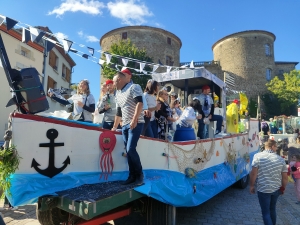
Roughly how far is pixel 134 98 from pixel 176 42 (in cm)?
3281

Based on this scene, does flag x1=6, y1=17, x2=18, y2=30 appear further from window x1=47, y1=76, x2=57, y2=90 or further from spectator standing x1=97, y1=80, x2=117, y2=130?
window x1=47, y1=76, x2=57, y2=90

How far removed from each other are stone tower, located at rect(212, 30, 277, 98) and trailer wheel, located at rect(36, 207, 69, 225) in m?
39.3

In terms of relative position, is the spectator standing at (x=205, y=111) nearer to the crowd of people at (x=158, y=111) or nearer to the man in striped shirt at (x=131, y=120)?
the crowd of people at (x=158, y=111)

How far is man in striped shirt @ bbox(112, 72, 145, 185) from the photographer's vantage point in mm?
3080

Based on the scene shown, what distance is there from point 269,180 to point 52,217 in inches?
123

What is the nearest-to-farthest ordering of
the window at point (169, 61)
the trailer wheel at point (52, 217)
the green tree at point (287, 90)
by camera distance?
the trailer wheel at point (52, 217) < the window at point (169, 61) < the green tree at point (287, 90)

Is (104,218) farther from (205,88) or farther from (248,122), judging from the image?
(248,122)

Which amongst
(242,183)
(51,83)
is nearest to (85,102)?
(242,183)

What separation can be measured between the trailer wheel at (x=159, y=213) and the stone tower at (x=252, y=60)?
3856 centimetres

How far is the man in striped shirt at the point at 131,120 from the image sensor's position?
308cm

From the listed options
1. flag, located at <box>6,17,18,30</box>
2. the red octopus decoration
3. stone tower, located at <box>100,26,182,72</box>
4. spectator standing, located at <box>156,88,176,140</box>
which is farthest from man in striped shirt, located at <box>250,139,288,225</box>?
stone tower, located at <box>100,26,182,72</box>

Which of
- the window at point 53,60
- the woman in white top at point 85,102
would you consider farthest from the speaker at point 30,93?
the window at point 53,60

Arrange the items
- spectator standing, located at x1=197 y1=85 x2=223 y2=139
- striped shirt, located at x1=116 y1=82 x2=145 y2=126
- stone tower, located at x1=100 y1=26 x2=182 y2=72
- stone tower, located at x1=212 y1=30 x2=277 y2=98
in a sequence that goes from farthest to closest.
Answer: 1. stone tower, located at x1=212 y1=30 x2=277 y2=98
2. stone tower, located at x1=100 y1=26 x2=182 y2=72
3. spectator standing, located at x1=197 y1=85 x2=223 y2=139
4. striped shirt, located at x1=116 y1=82 x2=145 y2=126

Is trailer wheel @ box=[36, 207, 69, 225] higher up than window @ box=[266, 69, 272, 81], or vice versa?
window @ box=[266, 69, 272, 81]
